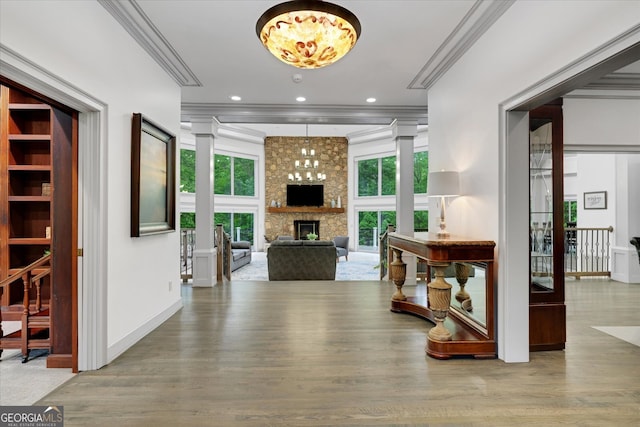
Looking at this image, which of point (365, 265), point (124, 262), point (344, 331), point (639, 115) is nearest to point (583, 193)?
point (639, 115)

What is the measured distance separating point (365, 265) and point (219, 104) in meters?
5.86

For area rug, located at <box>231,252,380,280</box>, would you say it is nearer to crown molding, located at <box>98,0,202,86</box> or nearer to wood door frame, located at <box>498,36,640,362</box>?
crown molding, located at <box>98,0,202,86</box>

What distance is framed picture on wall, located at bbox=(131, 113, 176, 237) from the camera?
3115 mm

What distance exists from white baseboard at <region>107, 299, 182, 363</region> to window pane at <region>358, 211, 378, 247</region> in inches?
316

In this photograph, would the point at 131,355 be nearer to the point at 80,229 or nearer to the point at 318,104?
the point at 80,229

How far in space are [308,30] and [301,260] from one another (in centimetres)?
473

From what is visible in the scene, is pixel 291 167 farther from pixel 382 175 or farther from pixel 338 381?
pixel 338 381

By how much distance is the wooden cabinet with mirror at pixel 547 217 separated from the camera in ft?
9.72

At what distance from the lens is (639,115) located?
14.3 ft

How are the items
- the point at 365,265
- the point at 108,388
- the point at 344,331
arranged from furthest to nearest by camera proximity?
the point at 365,265 < the point at 344,331 < the point at 108,388

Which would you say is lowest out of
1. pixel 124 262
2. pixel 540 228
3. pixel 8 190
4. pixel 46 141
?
pixel 124 262

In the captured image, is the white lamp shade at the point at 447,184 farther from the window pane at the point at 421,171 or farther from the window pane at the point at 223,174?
the window pane at the point at 223,174

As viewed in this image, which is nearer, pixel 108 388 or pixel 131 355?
pixel 108 388

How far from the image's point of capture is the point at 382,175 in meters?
11.2
